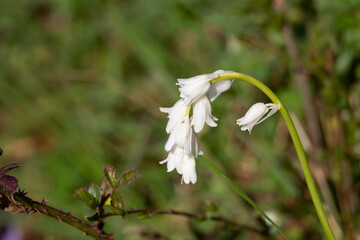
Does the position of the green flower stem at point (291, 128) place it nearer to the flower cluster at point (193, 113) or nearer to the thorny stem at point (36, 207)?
the flower cluster at point (193, 113)

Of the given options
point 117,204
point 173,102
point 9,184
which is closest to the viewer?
point 9,184

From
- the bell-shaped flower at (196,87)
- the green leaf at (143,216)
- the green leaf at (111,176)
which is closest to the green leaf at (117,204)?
the green leaf at (111,176)

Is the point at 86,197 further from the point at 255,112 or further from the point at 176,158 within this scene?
the point at 255,112

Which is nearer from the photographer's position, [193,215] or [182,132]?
[182,132]

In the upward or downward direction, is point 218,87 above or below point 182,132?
above

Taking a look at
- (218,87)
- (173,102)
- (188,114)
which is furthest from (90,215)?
(173,102)

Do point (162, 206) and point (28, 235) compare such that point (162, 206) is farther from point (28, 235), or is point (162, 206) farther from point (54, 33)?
point (54, 33)

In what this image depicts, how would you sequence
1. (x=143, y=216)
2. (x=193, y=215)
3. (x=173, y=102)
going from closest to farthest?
1. (x=143, y=216)
2. (x=193, y=215)
3. (x=173, y=102)
